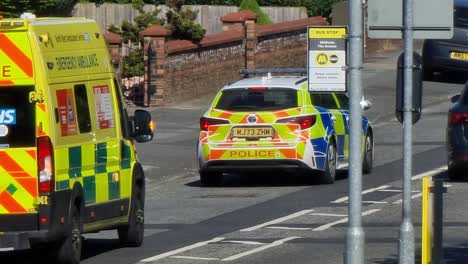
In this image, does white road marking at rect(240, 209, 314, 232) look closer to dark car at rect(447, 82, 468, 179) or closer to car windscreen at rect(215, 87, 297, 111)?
car windscreen at rect(215, 87, 297, 111)

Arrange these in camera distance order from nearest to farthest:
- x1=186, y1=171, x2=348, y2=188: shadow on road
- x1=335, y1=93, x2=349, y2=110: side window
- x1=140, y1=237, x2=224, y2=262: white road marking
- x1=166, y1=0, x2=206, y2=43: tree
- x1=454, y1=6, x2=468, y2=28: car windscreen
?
x1=140, y1=237, x2=224, y2=262: white road marking → x1=186, y1=171, x2=348, y2=188: shadow on road → x1=335, y1=93, x2=349, y2=110: side window → x1=454, y1=6, x2=468, y2=28: car windscreen → x1=166, y1=0, x2=206, y2=43: tree

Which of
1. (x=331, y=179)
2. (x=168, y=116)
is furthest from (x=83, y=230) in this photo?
(x=168, y=116)

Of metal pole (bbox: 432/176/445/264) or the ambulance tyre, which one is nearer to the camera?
metal pole (bbox: 432/176/445/264)

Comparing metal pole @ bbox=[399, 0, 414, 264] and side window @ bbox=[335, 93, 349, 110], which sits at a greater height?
metal pole @ bbox=[399, 0, 414, 264]

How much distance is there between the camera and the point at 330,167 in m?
21.1

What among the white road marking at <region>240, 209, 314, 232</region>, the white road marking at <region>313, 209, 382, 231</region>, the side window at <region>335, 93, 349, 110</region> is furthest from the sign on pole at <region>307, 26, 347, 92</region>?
the side window at <region>335, 93, 349, 110</region>

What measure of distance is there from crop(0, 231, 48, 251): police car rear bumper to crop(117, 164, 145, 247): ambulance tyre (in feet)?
7.73

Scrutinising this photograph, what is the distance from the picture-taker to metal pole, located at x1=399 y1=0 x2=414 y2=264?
11438 mm

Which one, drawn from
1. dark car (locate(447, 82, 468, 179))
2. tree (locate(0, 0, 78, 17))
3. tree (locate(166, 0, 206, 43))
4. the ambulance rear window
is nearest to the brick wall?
tree (locate(166, 0, 206, 43))

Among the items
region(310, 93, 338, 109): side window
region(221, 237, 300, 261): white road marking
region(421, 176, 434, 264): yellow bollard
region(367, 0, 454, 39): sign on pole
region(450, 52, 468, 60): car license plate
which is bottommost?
region(221, 237, 300, 261): white road marking

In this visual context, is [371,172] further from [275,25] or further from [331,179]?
[275,25]

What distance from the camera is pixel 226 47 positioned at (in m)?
34.9

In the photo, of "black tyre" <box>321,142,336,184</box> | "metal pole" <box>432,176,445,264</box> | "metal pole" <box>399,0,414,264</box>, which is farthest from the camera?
"black tyre" <box>321,142,336,184</box>

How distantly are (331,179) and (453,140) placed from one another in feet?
6.15
